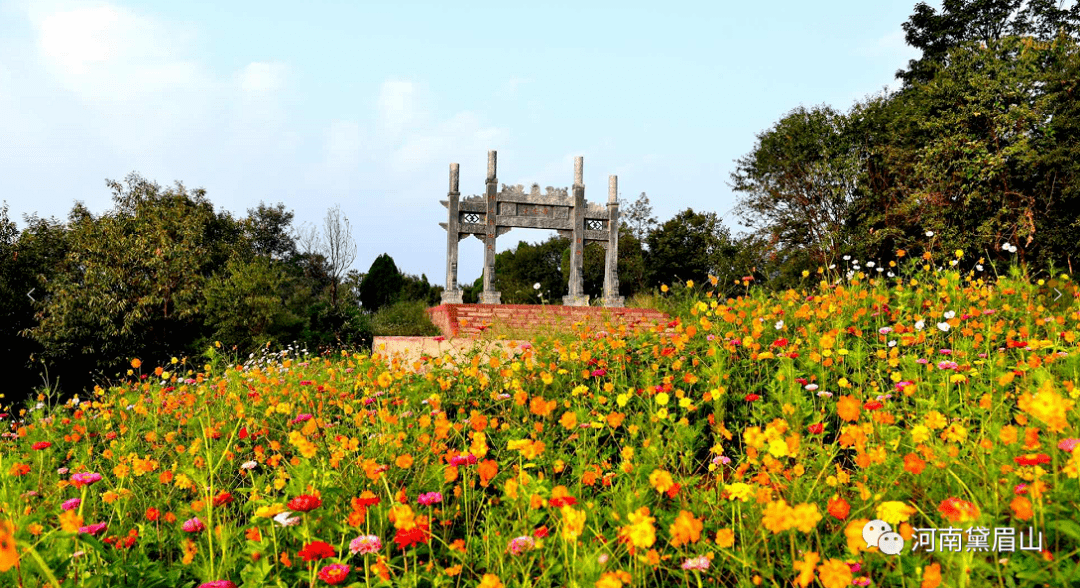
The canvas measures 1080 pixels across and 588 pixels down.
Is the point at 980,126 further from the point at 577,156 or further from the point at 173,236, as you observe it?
the point at 173,236

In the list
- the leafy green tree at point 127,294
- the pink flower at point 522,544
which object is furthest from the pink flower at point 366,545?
the leafy green tree at point 127,294

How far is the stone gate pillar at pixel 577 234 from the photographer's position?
21328 mm

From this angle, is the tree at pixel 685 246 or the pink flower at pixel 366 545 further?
the tree at pixel 685 246

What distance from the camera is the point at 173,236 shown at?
2017 centimetres

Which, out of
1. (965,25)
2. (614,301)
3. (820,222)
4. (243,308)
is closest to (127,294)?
(243,308)

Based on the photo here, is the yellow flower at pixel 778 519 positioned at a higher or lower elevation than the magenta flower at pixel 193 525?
higher

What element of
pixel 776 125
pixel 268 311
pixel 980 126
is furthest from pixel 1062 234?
pixel 268 311

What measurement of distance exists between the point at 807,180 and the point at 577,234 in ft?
28.5

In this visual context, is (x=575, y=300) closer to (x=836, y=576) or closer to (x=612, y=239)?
(x=612, y=239)

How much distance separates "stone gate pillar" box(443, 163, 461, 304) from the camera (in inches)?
791

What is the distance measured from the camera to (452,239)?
2048 cm

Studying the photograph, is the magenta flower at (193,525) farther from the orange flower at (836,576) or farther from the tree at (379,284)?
the tree at (379,284)

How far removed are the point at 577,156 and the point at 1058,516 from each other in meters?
20.6

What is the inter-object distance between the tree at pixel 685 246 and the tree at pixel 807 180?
5510mm
